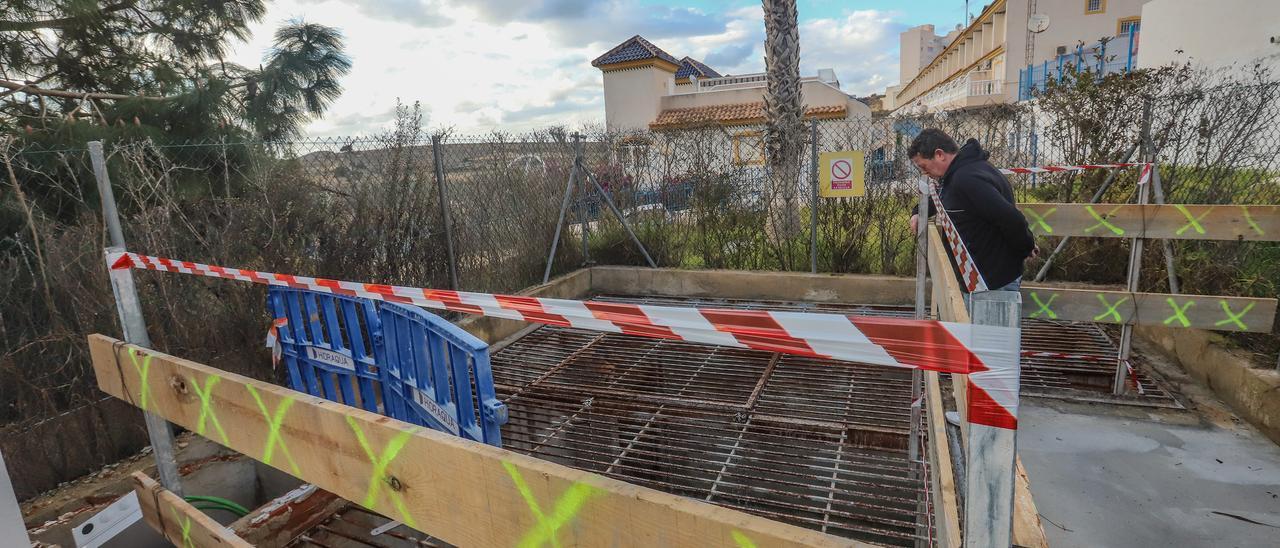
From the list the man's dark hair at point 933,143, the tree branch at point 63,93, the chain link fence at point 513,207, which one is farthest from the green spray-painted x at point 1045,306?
the tree branch at point 63,93

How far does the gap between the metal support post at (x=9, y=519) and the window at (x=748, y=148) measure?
7.66 m

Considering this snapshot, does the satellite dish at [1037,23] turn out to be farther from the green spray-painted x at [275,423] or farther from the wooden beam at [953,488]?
the green spray-painted x at [275,423]

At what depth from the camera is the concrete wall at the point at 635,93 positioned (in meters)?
27.7

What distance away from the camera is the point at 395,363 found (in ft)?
10.8

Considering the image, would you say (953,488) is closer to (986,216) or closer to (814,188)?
(986,216)

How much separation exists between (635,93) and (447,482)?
28032 mm

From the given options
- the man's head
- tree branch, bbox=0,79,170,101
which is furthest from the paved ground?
tree branch, bbox=0,79,170,101

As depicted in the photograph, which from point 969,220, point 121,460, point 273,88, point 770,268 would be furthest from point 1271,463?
point 273,88

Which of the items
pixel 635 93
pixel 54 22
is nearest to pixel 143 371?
pixel 54 22

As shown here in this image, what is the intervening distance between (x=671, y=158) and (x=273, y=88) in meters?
4.55

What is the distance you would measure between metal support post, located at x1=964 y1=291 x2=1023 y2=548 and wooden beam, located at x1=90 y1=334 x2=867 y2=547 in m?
0.24

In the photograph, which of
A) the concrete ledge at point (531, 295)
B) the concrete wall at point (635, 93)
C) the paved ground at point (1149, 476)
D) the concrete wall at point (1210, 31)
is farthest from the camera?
the concrete wall at point (635, 93)

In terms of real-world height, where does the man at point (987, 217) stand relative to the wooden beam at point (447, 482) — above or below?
above

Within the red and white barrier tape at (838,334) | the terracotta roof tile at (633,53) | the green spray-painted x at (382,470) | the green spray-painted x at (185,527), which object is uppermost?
the terracotta roof tile at (633,53)
